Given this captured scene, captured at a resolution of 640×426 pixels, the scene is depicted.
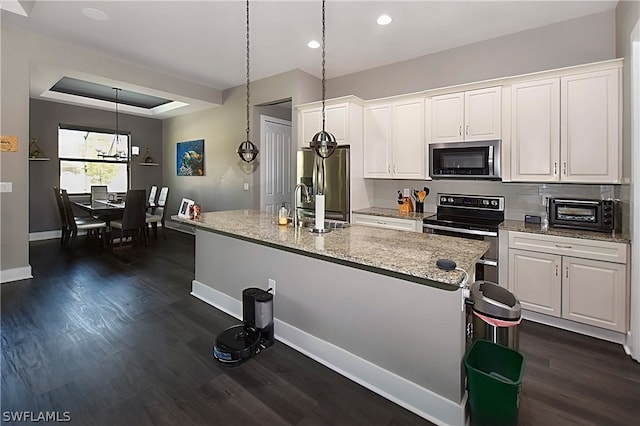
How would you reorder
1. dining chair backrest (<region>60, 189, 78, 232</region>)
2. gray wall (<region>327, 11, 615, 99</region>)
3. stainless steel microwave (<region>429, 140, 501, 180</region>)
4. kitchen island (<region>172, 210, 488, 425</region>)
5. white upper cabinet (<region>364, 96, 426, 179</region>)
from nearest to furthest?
kitchen island (<region>172, 210, 488, 425</region>), gray wall (<region>327, 11, 615, 99</region>), stainless steel microwave (<region>429, 140, 501, 180</region>), white upper cabinet (<region>364, 96, 426, 179</region>), dining chair backrest (<region>60, 189, 78, 232</region>)

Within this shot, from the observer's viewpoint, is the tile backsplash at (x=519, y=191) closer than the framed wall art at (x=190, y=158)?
Yes

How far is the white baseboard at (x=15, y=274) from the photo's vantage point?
3.79 metres

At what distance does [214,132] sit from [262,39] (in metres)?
3.06

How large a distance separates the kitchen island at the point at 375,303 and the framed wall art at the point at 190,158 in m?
4.36

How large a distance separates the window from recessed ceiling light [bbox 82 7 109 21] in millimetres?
4356

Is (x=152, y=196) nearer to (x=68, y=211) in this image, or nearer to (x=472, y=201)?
(x=68, y=211)

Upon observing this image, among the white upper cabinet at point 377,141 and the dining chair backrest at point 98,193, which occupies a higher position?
the white upper cabinet at point 377,141

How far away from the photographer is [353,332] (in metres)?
2.11

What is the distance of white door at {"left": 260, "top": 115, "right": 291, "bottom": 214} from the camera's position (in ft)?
18.7

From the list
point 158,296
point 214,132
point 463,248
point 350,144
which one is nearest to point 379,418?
point 463,248

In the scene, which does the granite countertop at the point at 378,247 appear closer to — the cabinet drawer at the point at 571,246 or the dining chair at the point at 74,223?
the cabinet drawer at the point at 571,246

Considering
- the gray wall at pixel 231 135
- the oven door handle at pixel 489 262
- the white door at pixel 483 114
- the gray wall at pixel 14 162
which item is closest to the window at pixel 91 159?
the gray wall at pixel 231 135

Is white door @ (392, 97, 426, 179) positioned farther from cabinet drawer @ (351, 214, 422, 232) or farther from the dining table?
the dining table

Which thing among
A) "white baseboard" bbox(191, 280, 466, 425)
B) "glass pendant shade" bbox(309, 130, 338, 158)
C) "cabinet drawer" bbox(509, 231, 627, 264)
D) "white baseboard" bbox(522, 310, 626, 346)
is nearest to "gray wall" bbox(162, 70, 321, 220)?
"glass pendant shade" bbox(309, 130, 338, 158)
